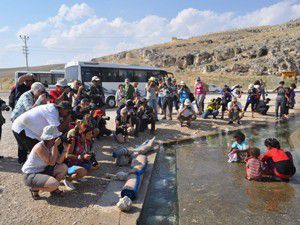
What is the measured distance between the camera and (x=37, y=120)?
15.6ft

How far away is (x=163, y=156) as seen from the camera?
7.44 metres

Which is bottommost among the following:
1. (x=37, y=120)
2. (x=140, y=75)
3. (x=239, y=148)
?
(x=239, y=148)

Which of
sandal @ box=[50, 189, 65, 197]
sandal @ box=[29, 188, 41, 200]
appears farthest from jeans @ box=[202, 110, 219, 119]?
sandal @ box=[29, 188, 41, 200]

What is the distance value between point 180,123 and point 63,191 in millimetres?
6378

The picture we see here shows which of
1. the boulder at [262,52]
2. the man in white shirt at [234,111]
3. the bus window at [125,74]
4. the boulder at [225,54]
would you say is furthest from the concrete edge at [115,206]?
the boulder at [225,54]

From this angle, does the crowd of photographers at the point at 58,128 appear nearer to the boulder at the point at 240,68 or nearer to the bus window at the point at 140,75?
the bus window at the point at 140,75

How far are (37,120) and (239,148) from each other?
4407 mm

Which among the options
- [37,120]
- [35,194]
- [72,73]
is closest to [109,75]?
[72,73]

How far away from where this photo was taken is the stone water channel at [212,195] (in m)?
4.18

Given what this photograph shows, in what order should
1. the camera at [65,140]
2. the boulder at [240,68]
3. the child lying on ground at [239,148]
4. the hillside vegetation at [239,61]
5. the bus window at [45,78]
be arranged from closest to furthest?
the camera at [65,140]
the child lying on ground at [239,148]
the bus window at [45,78]
the hillside vegetation at [239,61]
the boulder at [240,68]

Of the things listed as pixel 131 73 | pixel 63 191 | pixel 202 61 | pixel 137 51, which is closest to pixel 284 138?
pixel 63 191

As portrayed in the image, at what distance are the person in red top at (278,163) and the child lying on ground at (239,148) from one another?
88 cm

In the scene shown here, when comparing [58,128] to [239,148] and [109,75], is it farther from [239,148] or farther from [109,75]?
[109,75]

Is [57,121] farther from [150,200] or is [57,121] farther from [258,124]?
[258,124]
